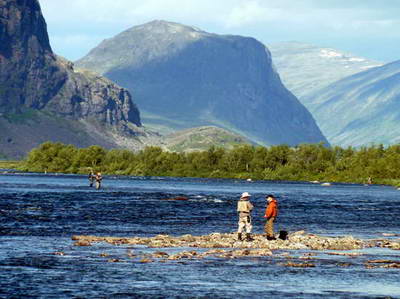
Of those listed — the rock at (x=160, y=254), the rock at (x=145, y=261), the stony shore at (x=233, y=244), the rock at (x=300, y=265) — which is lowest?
the rock at (x=145, y=261)

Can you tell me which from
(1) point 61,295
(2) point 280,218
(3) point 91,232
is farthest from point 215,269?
(2) point 280,218

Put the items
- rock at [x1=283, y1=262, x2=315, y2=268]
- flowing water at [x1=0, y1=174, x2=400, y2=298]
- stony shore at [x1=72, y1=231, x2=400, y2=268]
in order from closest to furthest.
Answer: flowing water at [x1=0, y1=174, x2=400, y2=298], rock at [x1=283, y1=262, x2=315, y2=268], stony shore at [x1=72, y1=231, x2=400, y2=268]

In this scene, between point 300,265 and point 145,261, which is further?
point 145,261

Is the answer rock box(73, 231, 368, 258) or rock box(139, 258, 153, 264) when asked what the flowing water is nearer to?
rock box(139, 258, 153, 264)

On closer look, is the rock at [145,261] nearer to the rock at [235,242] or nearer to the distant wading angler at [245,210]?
the rock at [235,242]

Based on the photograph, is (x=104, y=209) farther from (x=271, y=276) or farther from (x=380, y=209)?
(x=271, y=276)

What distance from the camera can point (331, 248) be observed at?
217 feet

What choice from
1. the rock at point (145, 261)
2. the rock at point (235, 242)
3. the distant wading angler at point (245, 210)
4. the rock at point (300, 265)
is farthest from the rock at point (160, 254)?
the distant wading angler at point (245, 210)

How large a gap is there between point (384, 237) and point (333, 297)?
116 ft

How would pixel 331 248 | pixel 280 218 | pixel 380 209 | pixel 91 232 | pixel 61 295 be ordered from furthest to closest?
pixel 380 209
pixel 280 218
pixel 91 232
pixel 331 248
pixel 61 295

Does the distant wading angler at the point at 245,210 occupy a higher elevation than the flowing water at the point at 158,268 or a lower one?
higher

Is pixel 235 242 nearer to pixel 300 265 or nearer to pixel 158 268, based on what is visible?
pixel 300 265

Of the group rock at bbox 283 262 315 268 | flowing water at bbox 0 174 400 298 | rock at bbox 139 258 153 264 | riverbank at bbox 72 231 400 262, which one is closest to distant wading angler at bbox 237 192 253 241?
riverbank at bbox 72 231 400 262

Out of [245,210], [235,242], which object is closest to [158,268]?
[235,242]
